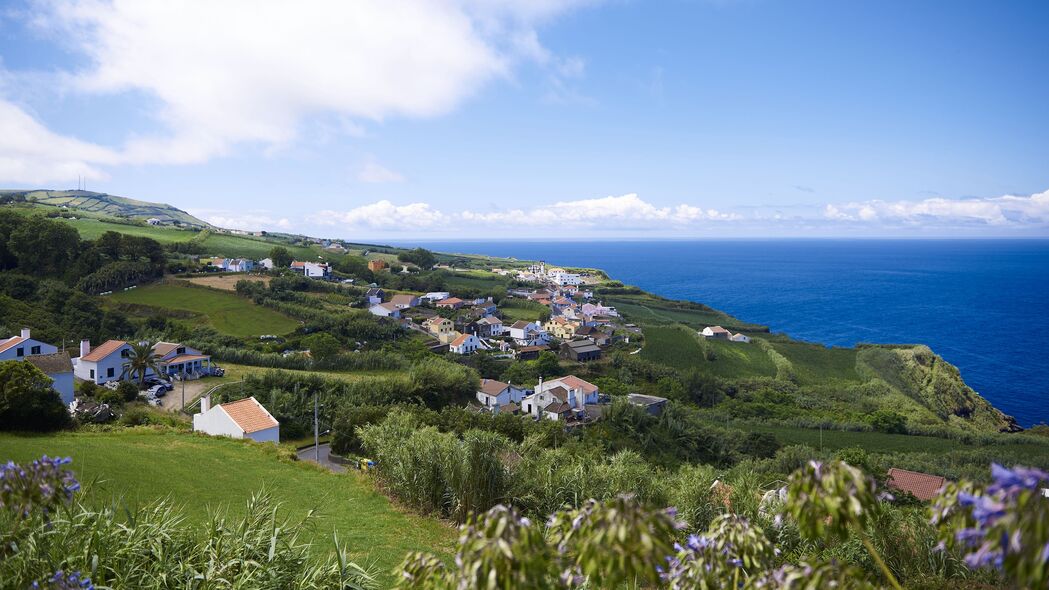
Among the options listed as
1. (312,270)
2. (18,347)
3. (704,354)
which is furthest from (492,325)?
(18,347)

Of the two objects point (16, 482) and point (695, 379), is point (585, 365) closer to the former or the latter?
point (695, 379)

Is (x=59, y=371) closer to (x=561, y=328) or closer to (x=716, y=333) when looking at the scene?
(x=561, y=328)

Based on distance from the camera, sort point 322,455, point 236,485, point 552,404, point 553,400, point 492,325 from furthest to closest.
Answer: point 492,325 < point 553,400 < point 552,404 < point 322,455 < point 236,485

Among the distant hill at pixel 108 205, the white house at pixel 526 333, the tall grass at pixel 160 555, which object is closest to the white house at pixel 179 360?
the tall grass at pixel 160 555

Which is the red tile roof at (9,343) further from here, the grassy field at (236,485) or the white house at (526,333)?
the white house at (526,333)

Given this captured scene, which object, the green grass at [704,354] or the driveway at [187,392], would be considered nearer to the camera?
A: the driveway at [187,392]

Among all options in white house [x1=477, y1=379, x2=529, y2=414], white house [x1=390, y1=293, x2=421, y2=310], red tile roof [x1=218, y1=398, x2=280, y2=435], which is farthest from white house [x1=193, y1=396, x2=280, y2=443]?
white house [x1=390, y1=293, x2=421, y2=310]
